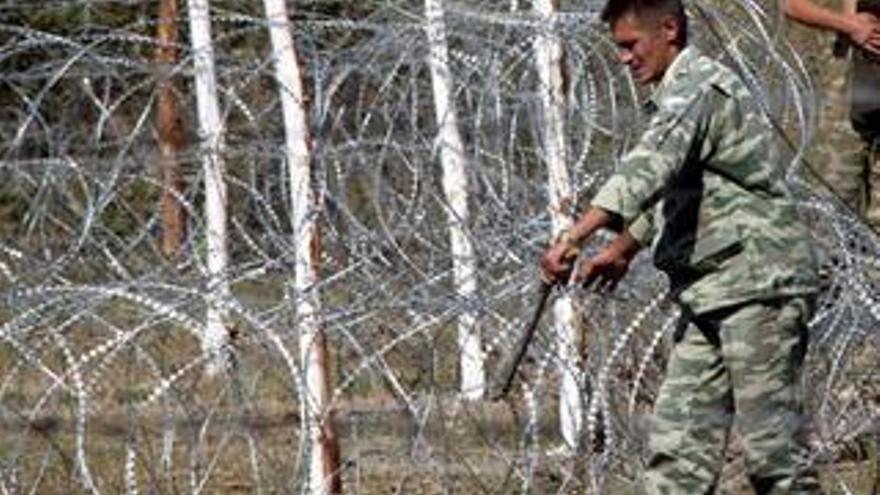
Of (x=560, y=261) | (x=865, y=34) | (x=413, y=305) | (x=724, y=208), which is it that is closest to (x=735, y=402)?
(x=724, y=208)

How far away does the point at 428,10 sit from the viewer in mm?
8477

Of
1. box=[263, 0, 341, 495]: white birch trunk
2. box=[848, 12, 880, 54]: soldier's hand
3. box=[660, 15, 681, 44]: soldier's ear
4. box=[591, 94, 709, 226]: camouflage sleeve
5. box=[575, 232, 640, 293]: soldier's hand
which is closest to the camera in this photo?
box=[591, 94, 709, 226]: camouflage sleeve

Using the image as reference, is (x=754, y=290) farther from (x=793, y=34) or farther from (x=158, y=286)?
(x=793, y=34)

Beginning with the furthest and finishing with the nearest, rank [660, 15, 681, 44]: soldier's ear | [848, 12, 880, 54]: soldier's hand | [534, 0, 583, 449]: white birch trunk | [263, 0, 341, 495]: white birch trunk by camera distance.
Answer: [534, 0, 583, 449]: white birch trunk, [263, 0, 341, 495]: white birch trunk, [848, 12, 880, 54]: soldier's hand, [660, 15, 681, 44]: soldier's ear

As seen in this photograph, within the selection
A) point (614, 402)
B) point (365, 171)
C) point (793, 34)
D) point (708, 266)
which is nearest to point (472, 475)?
point (614, 402)

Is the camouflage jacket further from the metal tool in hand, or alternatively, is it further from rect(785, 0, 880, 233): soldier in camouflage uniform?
rect(785, 0, 880, 233): soldier in camouflage uniform

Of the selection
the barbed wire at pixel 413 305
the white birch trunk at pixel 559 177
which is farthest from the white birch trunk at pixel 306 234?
the white birch trunk at pixel 559 177

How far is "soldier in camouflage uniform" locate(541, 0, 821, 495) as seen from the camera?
20.3 feet

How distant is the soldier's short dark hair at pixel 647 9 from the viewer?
20.2ft

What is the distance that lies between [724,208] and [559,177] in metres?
2.08

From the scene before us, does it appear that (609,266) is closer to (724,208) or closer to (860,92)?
(724,208)

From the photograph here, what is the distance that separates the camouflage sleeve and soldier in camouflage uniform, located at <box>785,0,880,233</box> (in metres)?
1.42

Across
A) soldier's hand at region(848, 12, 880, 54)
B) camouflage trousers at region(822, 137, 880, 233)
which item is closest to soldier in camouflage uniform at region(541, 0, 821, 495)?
soldier's hand at region(848, 12, 880, 54)

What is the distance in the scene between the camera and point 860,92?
7.68 metres
